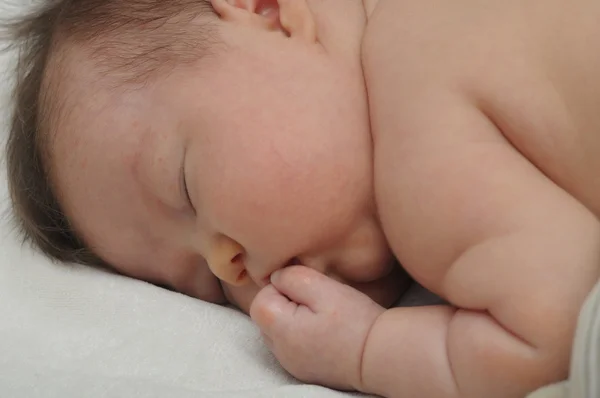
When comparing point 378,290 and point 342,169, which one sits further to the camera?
point 378,290

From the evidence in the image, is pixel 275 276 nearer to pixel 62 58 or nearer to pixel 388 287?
pixel 388 287

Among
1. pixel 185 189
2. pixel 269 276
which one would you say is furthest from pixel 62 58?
pixel 269 276

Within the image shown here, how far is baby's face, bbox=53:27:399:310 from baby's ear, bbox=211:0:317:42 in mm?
33

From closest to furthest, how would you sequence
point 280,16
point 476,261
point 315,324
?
1. point 476,261
2. point 315,324
3. point 280,16

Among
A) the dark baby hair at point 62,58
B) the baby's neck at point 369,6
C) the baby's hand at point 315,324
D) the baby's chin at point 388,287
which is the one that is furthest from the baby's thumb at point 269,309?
the baby's neck at point 369,6

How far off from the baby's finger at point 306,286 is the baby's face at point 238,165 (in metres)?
0.02

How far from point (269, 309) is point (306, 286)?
0.05 meters

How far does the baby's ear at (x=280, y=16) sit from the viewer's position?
0.97 metres

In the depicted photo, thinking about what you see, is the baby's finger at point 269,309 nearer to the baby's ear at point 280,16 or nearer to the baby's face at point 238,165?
the baby's face at point 238,165

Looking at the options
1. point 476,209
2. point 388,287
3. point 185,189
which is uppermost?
point 476,209

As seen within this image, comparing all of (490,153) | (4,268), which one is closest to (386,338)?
(490,153)

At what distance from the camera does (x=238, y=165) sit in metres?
0.88

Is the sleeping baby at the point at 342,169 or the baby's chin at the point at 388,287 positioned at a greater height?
the sleeping baby at the point at 342,169

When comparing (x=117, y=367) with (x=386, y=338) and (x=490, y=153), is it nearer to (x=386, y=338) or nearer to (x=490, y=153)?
(x=386, y=338)
